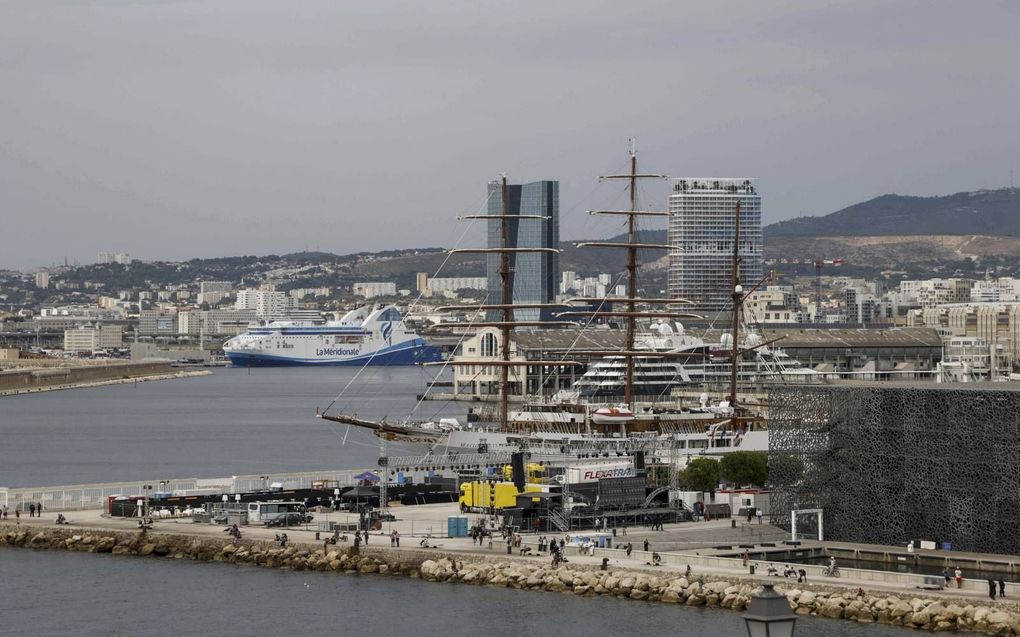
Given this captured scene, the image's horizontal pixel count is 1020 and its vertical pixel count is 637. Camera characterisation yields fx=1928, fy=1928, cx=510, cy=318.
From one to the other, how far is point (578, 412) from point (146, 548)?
25587 millimetres

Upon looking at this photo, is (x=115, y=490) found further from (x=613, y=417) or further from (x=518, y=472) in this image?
(x=613, y=417)

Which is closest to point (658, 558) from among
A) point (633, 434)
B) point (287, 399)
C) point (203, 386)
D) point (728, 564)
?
point (728, 564)

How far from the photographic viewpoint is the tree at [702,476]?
156 ft

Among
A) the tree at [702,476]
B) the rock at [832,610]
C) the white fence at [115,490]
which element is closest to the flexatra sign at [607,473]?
the tree at [702,476]

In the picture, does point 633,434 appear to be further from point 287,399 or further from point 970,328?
point 970,328

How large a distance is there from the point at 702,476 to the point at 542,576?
14.4m

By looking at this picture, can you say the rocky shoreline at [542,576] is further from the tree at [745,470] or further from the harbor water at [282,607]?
the tree at [745,470]

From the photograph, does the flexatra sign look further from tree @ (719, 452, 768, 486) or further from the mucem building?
the mucem building

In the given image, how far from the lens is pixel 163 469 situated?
64.0 metres

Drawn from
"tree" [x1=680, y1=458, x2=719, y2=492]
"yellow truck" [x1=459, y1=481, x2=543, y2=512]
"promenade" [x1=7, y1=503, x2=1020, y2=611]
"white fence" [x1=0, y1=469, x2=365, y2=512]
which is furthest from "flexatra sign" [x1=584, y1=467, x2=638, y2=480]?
"white fence" [x1=0, y1=469, x2=365, y2=512]

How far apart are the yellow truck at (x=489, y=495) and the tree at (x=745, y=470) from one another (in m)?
6.89

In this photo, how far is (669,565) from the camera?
33.9 metres

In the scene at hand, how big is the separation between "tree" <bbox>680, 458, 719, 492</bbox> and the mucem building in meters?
8.55

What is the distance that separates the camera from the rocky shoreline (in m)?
29.4
